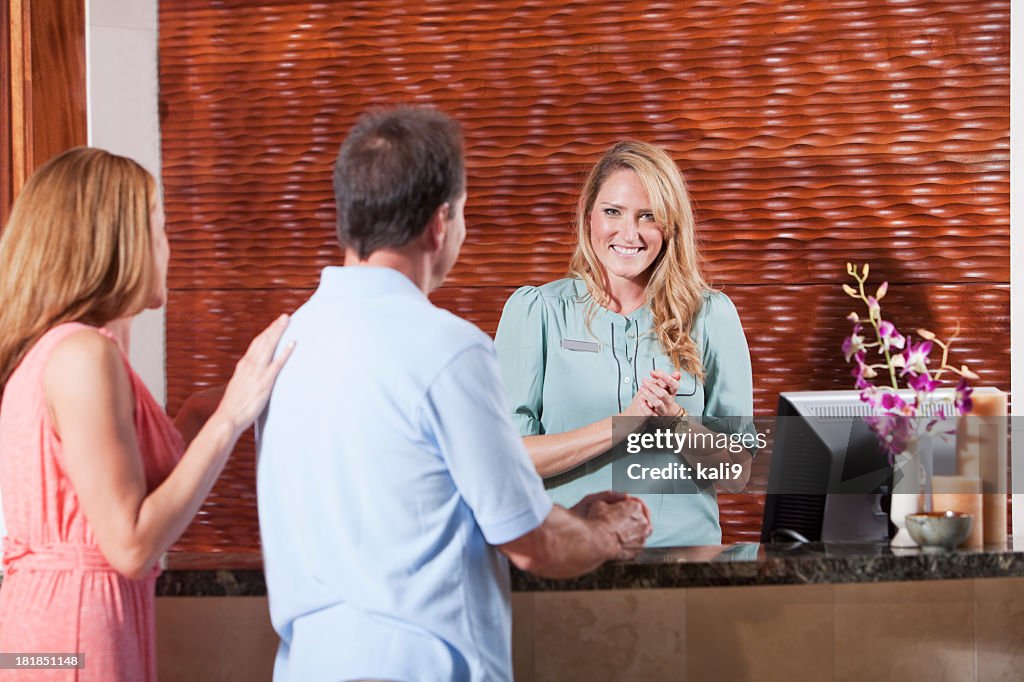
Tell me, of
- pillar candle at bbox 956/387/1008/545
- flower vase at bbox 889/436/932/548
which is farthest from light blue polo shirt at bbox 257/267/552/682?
pillar candle at bbox 956/387/1008/545

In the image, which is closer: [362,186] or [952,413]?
[362,186]

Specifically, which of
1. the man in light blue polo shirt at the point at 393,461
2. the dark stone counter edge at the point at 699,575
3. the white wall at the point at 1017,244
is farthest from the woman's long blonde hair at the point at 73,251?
the white wall at the point at 1017,244

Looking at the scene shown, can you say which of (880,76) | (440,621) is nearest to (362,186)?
(440,621)

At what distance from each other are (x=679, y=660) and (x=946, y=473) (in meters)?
0.87

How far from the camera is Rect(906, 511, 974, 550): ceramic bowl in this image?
1890mm

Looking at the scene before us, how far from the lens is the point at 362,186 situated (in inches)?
49.1

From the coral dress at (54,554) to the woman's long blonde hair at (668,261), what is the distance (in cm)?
145

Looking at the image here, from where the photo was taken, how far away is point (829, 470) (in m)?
2.01

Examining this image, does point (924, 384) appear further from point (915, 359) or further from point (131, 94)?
point (131, 94)

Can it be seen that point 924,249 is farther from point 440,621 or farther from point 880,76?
point 440,621

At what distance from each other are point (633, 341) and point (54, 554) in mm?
1577

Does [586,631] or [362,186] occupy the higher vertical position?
[362,186]

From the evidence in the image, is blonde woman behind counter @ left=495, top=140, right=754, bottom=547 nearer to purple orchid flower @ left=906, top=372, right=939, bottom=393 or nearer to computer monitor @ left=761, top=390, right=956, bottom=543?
computer monitor @ left=761, top=390, right=956, bottom=543

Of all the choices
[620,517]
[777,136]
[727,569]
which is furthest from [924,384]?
[777,136]
